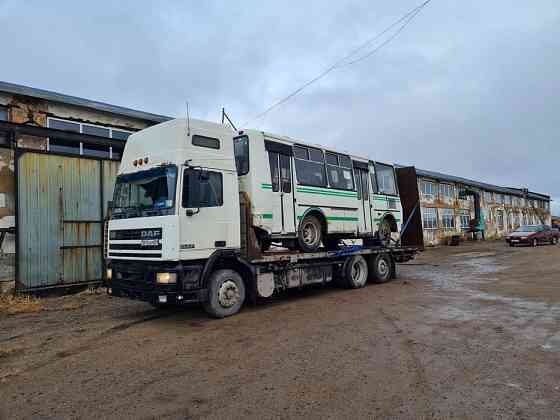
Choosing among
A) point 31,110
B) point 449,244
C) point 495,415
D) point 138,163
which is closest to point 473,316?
point 495,415

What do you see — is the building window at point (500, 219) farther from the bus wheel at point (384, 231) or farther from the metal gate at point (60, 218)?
the metal gate at point (60, 218)

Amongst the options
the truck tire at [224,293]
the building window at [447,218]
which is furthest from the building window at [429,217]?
the truck tire at [224,293]

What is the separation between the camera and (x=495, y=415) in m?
3.55

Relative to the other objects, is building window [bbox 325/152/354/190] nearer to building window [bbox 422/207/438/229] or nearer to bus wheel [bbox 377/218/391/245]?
bus wheel [bbox 377/218/391/245]

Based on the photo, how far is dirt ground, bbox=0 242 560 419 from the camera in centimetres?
388

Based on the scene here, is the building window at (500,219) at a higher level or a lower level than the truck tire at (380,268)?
higher

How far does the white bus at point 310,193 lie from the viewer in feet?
27.9

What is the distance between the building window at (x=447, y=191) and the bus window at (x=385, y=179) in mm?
26286

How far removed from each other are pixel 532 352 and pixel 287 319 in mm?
3963

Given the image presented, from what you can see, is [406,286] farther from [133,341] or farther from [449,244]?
[449,244]

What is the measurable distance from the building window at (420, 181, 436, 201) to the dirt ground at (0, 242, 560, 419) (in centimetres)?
2638

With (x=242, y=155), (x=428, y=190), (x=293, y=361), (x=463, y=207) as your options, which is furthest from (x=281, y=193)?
(x=463, y=207)

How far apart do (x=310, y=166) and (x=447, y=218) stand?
31658 millimetres

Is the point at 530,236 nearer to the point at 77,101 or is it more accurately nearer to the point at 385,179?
the point at 385,179
